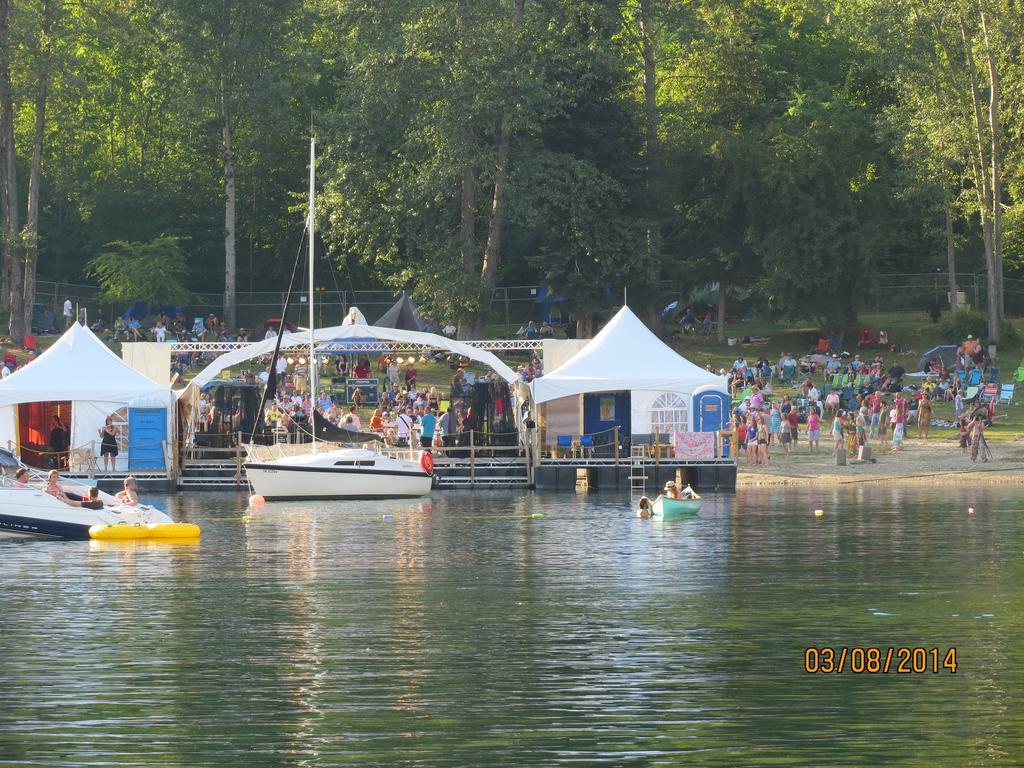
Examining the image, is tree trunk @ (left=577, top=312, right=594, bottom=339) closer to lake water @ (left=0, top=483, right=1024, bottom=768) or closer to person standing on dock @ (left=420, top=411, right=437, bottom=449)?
person standing on dock @ (left=420, top=411, right=437, bottom=449)

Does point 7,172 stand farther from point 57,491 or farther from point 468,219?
point 57,491

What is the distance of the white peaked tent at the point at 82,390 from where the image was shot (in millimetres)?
42312

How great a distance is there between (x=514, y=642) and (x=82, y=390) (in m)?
22.7

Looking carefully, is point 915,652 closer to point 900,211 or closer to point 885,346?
point 885,346

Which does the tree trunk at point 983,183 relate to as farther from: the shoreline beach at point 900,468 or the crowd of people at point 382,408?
the crowd of people at point 382,408

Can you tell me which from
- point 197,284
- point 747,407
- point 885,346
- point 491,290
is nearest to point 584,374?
point 747,407

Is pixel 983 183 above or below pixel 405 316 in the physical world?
above

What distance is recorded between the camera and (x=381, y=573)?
2917 cm

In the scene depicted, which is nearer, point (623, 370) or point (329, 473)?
point (329, 473)

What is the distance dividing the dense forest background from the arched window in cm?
1842

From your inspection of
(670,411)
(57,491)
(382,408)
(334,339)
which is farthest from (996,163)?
(57,491)

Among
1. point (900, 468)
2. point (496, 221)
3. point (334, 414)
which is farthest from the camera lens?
point (496, 221)

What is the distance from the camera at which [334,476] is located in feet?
135

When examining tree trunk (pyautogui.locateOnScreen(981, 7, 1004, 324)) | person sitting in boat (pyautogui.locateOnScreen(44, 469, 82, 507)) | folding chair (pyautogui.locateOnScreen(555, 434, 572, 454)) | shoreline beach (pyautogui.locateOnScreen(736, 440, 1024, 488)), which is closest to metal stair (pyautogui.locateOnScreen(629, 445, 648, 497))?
folding chair (pyautogui.locateOnScreen(555, 434, 572, 454))
